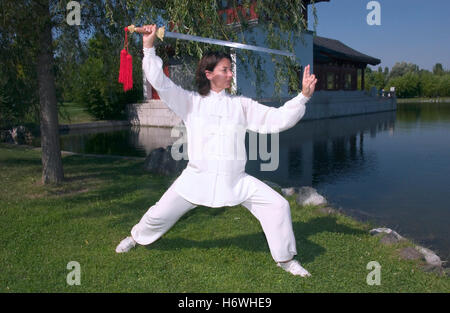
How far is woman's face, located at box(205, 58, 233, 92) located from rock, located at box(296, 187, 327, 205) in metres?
3.10

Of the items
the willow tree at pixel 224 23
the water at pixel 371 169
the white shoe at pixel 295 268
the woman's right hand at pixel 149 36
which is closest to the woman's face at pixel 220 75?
the woman's right hand at pixel 149 36

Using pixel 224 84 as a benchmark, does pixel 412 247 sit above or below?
below

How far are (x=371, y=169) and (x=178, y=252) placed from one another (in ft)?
24.0

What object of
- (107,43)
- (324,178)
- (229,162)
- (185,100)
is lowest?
(324,178)

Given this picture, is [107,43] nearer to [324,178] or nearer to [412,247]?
[324,178]

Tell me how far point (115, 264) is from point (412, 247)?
10.3 feet

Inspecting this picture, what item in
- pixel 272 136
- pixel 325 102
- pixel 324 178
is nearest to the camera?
pixel 324 178

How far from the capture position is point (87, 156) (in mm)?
10820

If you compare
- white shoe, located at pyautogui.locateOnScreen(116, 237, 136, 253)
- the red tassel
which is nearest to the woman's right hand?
the red tassel

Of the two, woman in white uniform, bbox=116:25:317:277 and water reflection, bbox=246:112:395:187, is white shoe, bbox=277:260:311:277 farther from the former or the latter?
water reflection, bbox=246:112:395:187

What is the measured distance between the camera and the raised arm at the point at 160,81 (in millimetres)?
A: 3224

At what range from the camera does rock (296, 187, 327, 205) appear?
6035 mm

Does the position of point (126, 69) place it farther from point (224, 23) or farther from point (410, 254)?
point (410, 254)
